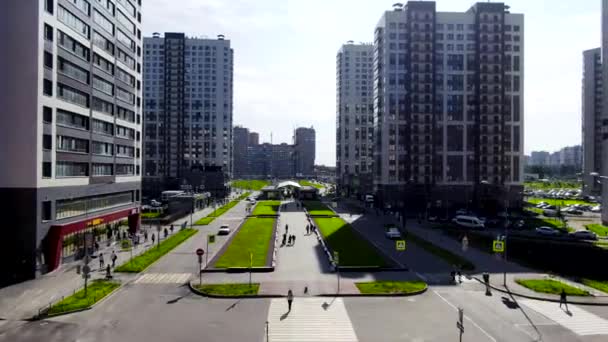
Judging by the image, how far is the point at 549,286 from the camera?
42.8 m

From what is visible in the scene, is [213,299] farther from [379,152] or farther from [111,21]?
[379,152]

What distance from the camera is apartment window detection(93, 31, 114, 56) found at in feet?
197

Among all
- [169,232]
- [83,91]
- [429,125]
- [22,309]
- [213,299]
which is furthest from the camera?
[429,125]

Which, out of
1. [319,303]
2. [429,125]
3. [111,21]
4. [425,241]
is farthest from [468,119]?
[319,303]

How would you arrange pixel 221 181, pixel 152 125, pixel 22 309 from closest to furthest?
pixel 22 309
pixel 221 181
pixel 152 125

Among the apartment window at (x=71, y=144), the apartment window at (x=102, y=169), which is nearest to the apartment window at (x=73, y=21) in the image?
the apartment window at (x=71, y=144)

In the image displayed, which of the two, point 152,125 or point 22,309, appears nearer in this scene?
point 22,309

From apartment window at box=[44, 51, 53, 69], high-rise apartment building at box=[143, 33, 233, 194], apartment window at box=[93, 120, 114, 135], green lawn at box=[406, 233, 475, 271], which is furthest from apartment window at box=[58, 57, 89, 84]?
high-rise apartment building at box=[143, 33, 233, 194]

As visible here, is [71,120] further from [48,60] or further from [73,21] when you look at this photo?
[73,21]

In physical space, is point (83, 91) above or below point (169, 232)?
above

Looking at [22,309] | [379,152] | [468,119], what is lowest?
[22,309]

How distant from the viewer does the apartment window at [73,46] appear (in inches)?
2030

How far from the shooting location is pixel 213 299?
128 feet

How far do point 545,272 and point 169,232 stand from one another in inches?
2117
